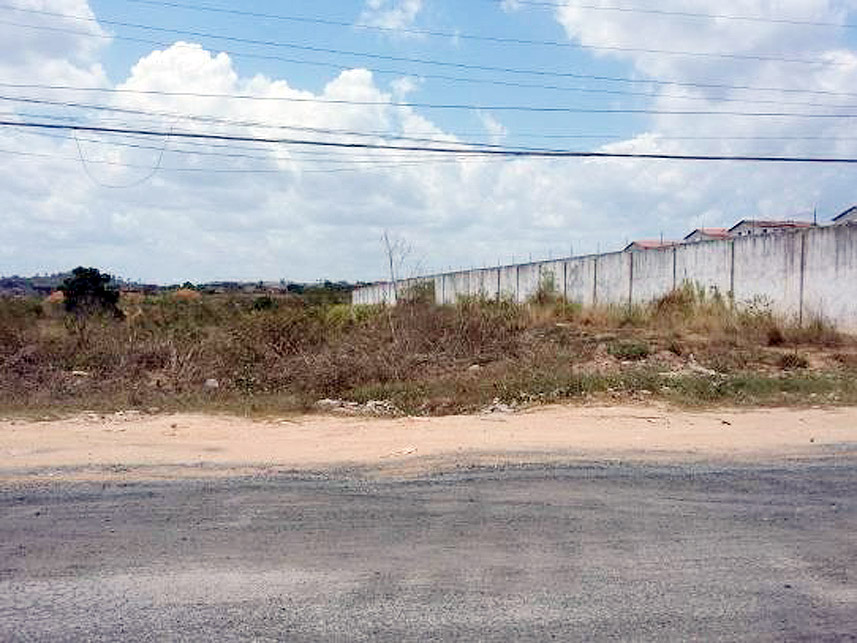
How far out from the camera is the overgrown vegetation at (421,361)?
49.1 ft

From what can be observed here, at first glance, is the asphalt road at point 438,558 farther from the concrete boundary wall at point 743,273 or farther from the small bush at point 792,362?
the concrete boundary wall at point 743,273

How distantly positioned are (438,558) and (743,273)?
2044 cm

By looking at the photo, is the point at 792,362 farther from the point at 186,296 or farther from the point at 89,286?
the point at 186,296

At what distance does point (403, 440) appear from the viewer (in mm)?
11367

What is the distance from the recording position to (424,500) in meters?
8.09

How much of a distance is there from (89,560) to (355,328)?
54.7 ft

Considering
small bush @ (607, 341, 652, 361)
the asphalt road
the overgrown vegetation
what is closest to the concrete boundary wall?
the overgrown vegetation

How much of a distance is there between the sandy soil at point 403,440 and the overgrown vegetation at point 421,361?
3.99 feet

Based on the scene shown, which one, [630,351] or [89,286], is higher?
[89,286]

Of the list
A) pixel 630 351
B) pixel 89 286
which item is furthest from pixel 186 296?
pixel 630 351

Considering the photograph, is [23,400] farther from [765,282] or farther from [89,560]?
[765,282]

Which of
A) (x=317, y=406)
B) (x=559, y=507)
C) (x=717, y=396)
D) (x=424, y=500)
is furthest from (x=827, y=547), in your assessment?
(x=317, y=406)

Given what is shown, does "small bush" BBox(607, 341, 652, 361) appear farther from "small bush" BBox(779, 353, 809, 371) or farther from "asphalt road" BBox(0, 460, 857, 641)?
"asphalt road" BBox(0, 460, 857, 641)

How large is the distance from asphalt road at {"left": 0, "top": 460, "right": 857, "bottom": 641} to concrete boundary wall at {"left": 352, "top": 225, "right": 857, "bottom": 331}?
45.0 feet
